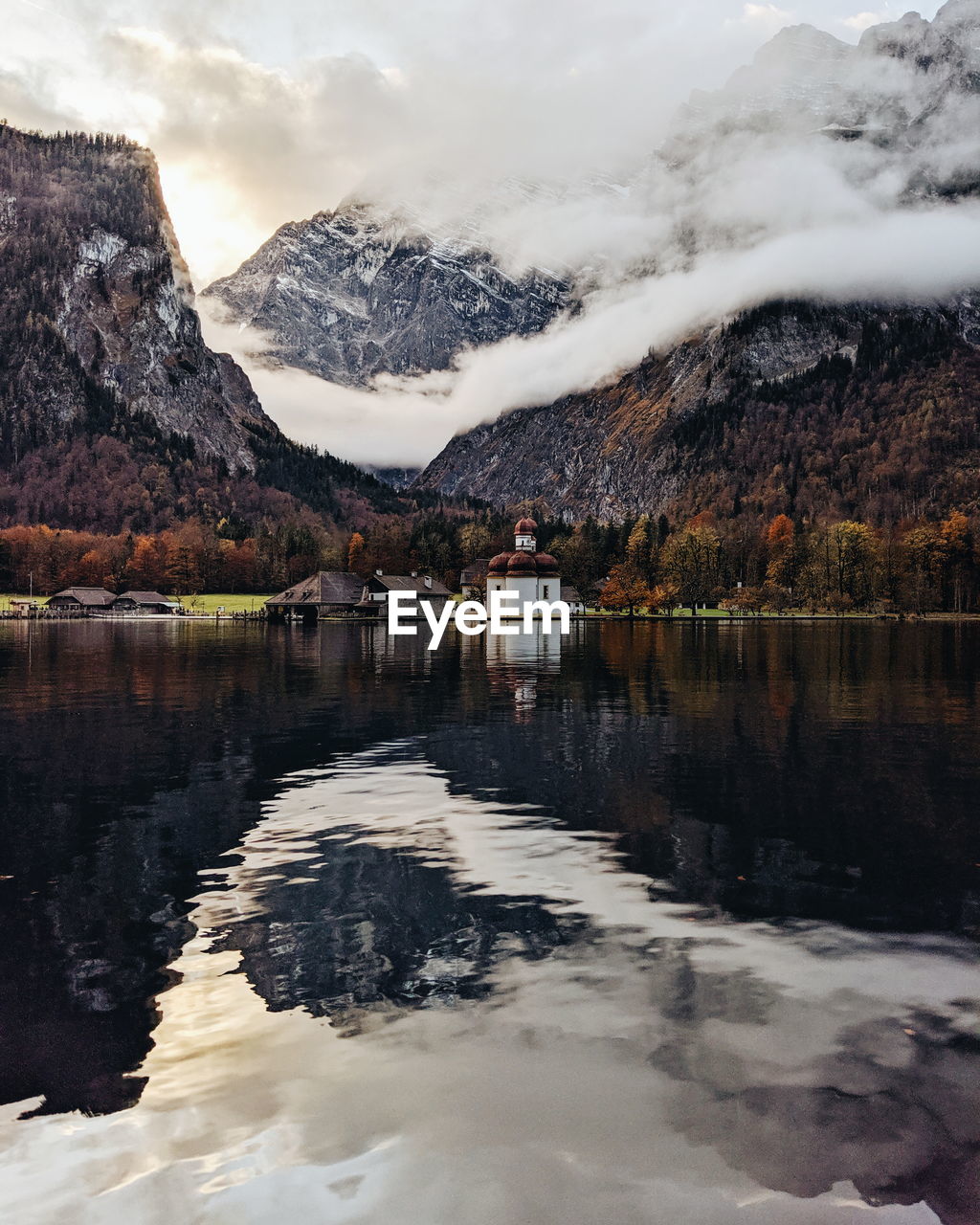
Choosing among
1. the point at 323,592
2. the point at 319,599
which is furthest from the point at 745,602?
the point at 319,599

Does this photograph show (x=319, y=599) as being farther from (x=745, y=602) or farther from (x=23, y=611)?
(x=745, y=602)

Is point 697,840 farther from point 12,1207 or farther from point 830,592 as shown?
point 830,592

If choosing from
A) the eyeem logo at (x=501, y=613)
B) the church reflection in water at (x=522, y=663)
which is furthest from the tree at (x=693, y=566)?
the church reflection in water at (x=522, y=663)

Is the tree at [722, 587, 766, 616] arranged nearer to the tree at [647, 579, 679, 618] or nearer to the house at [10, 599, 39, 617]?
the tree at [647, 579, 679, 618]

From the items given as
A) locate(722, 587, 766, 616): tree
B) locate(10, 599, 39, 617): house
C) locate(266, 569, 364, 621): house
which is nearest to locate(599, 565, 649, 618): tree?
locate(722, 587, 766, 616): tree

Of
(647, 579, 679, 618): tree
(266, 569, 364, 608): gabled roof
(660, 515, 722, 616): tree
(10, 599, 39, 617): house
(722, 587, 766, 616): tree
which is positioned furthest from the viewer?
(10, 599, 39, 617): house

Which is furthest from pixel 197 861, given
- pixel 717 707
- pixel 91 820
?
pixel 717 707

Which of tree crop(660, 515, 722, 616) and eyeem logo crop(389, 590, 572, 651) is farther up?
tree crop(660, 515, 722, 616)

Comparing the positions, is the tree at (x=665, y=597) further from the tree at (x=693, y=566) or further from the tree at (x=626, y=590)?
the tree at (x=626, y=590)
